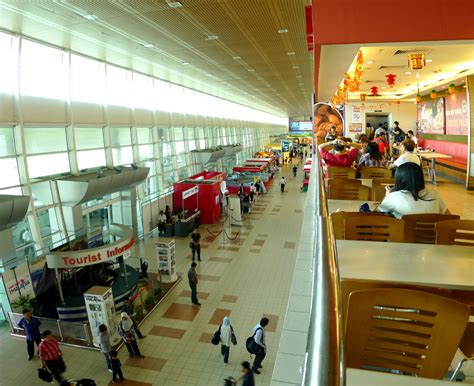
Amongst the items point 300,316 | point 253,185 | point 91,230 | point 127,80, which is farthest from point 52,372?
point 253,185

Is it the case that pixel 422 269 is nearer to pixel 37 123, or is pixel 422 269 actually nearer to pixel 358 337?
pixel 358 337

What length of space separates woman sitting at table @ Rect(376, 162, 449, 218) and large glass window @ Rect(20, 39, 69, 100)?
411 inches

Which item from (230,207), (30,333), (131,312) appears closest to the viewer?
(30,333)

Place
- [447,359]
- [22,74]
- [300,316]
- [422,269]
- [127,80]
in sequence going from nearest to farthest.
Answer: [447,359] → [422,269] → [300,316] → [22,74] → [127,80]

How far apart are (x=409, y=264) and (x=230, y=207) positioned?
1574cm

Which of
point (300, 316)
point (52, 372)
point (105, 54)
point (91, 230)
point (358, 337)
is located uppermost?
point (105, 54)

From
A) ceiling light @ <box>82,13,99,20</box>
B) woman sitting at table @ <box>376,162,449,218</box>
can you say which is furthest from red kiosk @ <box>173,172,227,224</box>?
woman sitting at table @ <box>376,162,449,218</box>

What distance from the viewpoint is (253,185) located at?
81.3 feet

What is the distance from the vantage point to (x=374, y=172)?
22.5 feet

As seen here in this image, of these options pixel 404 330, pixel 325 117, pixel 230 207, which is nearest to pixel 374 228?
pixel 404 330

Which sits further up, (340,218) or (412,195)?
(412,195)

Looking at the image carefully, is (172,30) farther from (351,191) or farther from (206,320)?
(206,320)

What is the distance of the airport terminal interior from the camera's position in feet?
5.58

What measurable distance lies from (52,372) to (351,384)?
7.65m
